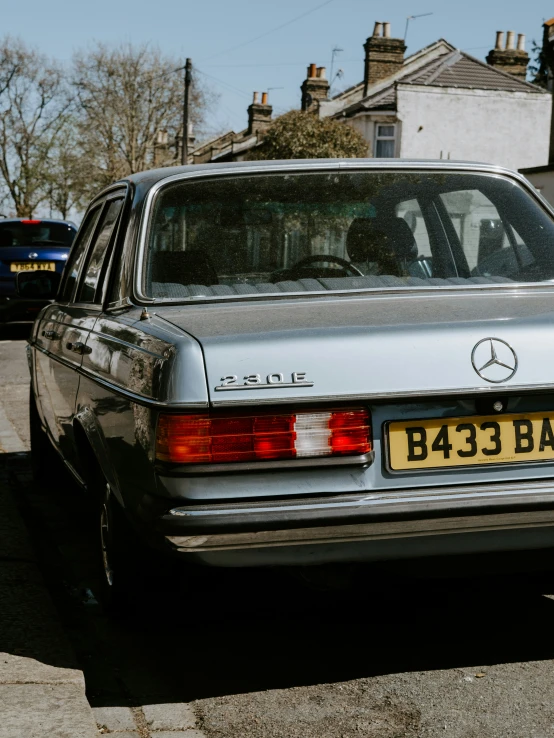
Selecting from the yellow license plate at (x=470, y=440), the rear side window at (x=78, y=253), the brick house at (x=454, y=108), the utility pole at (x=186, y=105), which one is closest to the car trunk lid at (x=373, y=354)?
the yellow license plate at (x=470, y=440)

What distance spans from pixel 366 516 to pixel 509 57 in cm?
4492

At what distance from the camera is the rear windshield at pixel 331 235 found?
13.8 feet

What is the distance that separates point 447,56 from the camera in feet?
147

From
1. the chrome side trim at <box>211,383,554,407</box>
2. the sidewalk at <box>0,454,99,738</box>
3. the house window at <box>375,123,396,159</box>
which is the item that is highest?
the house window at <box>375,123,396,159</box>

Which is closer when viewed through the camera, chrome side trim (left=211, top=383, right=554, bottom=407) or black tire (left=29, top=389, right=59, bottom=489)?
chrome side trim (left=211, top=383, right=554, bottom=407)

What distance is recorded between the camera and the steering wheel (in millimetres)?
4344

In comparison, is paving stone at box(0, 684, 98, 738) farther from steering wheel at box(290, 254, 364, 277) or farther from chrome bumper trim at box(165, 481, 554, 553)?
steering wheel at box(290, 254, 364, 277)

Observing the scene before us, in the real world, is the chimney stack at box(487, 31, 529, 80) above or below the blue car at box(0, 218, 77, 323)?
above

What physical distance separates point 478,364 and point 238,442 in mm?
745

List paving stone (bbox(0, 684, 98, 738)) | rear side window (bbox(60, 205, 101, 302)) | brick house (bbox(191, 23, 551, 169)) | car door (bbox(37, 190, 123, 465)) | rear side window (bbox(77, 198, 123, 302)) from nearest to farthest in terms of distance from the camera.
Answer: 1. paving stone (bbox(0, 684, 98, 738))
2. car door (bbox(37, 190, 123, 465))
3. rear side window (bbox(77, 198, 123, 302))
4. rear side window (bbox(60, 205, 101, 302))
5. brick house (bbox(191, 23, 551, 169))

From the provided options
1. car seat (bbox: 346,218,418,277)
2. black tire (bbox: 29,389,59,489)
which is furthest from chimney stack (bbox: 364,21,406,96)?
car seat (bbox: 346,218,418,277)

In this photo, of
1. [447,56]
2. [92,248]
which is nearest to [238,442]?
[92,248]

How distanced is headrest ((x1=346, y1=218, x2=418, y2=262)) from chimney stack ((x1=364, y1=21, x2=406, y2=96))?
43.3 metres

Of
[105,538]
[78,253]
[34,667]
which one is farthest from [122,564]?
[78,253]
